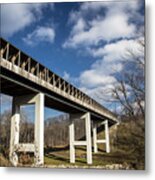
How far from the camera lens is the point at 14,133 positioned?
308 centimetres

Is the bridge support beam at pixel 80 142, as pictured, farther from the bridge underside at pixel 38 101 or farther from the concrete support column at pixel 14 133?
the concrete support column at pixel 14 133

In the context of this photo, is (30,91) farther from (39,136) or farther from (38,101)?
→ (39,136)

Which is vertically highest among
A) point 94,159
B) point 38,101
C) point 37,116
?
point 38,101

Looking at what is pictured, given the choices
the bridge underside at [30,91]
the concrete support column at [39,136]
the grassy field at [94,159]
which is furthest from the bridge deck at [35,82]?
the grassy field at [94,159]

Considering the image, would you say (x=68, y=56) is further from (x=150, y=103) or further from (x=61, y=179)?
(x=61, y=179)

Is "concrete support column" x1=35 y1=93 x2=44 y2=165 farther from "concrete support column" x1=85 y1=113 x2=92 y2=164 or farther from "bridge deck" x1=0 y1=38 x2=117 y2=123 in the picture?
"concrete support column" x1=85 y1=113 x2=92 y2=164

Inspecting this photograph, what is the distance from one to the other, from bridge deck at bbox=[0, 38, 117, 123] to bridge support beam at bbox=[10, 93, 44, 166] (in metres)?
0.08

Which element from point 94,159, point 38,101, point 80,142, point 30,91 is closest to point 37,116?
point 38,101

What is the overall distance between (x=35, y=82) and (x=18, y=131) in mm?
451

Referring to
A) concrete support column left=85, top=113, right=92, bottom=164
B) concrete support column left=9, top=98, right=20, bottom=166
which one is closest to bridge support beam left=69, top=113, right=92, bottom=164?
concrete support column left=85, top=113, right=92, bottom=164

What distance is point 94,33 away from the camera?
3.07m

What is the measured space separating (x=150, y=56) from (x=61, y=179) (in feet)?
4.07

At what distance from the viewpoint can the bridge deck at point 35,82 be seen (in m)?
3.07

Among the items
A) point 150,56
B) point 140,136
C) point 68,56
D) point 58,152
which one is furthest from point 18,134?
point 150,56
